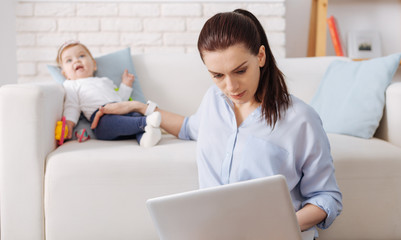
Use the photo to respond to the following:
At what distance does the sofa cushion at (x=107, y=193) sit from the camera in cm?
177

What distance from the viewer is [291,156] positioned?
4.09 feet

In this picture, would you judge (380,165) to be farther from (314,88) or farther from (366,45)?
(366,45)

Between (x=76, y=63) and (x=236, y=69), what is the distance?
1346 mm

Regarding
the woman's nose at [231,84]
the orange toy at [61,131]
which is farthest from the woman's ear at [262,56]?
the orange toy at [61,131]

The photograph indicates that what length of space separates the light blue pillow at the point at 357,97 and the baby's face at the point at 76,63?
1143 millimetres

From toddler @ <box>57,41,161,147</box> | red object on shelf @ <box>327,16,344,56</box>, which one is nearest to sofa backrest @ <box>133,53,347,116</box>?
toddler @ <box>57,41,161,147</box>

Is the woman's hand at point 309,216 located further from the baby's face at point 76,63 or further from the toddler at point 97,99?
the baby's face at point 76,63

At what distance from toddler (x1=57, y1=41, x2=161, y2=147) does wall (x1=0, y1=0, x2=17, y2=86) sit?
2.36 feet

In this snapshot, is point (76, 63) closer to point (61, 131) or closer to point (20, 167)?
point (61, 131)

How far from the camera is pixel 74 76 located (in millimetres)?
2326

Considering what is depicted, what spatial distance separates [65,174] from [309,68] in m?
1.39

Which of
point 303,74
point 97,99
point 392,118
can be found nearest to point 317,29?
point 303,74

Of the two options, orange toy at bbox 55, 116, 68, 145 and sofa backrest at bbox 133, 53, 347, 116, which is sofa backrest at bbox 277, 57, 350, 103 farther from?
orange toy at bbox 55, 116, 68, 145

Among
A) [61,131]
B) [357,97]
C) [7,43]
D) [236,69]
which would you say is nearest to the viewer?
[236,69]
